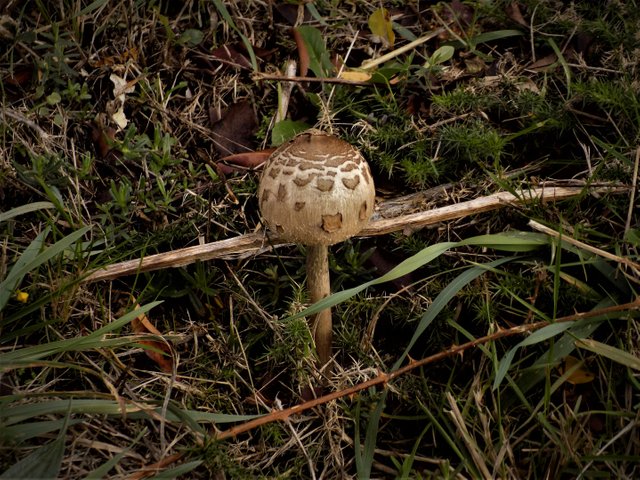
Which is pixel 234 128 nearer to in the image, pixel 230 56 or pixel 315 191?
pixel 230 56


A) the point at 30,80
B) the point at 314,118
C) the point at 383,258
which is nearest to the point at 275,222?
the point at 383,258

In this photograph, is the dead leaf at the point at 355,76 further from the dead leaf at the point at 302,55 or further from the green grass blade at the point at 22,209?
the green grass blade at the point at 22,209

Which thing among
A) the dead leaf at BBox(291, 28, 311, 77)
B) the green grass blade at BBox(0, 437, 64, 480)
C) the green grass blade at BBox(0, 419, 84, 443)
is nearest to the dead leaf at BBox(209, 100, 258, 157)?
the dead leaf at BBox(291, 28, 311, 77)

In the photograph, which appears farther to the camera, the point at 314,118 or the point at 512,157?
the point at 314,118

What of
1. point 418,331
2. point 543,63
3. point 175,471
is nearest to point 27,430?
point 175,471

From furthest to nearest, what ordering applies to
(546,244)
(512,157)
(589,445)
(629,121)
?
1. (512,157)
2. (629,121)
3. (546,244)
4. (589,445)

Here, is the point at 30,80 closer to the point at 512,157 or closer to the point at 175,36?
the point at 175,36
